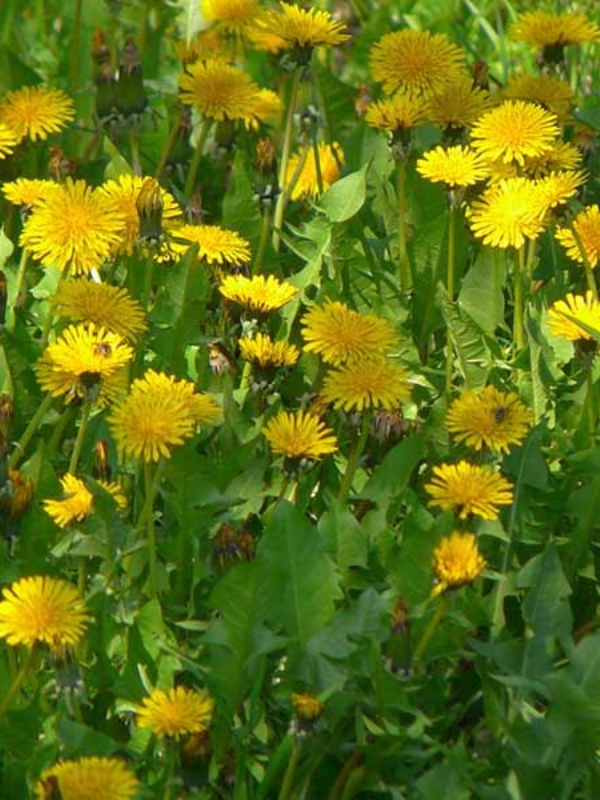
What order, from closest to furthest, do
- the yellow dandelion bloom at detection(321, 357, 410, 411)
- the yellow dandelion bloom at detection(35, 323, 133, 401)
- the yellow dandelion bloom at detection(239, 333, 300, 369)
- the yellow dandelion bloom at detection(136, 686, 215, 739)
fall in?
the yellow dandelion bloom at detection(136, 686, 215, 739)
the yellow dandelion bloom at detection(35, 323, 133, 401)
the yellow dandelion bloom at detection(321, 357, 410, 411)
the yellow dandelion bloom at detection(239, 333, 300, 369)

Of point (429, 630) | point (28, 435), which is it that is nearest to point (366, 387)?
point (429, 630)

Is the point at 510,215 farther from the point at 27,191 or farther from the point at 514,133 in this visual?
the point at 27,191

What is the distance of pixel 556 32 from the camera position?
294 cm

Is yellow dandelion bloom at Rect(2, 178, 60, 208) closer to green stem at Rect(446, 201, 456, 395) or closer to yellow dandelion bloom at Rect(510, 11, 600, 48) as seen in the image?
green stem at Rect(446, 201, 456, 395)

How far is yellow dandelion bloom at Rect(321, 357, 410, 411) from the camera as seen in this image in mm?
2186

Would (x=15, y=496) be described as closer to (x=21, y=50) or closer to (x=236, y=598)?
(x=236, y=598)

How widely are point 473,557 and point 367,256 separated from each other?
2.98ft

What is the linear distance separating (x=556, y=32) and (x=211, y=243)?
823 millimetres

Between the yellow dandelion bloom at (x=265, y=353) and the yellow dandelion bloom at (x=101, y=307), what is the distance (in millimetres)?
139

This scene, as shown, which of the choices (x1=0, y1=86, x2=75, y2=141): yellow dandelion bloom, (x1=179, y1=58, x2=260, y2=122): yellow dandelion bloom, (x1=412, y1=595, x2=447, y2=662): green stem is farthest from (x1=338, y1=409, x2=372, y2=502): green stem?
(x1=0, y1=86, x2=75, y2=141): yellow dandelion bloom

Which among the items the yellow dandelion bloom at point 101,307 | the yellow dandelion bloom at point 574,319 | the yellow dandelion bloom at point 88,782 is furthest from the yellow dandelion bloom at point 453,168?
the yellow dandelion bloom at point 88,782

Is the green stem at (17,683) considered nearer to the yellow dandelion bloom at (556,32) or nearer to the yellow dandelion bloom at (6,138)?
the yellow dandelion bloom at (6,138)

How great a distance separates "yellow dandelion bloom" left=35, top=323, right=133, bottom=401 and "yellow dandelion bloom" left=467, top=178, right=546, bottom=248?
59 cm

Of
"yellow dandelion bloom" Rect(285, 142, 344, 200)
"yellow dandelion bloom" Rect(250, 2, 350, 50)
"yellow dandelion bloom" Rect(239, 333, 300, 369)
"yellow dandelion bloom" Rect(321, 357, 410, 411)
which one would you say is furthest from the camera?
"yellow dandelion bloom" Rect(285, 142, 344, 200)
